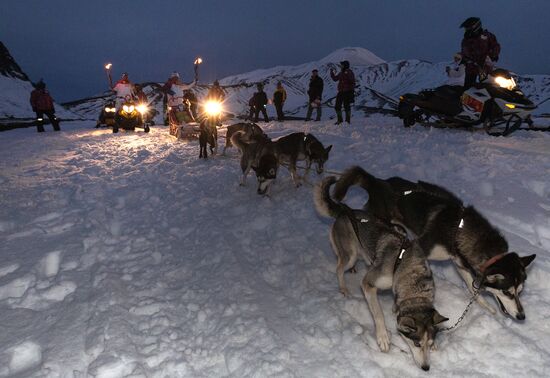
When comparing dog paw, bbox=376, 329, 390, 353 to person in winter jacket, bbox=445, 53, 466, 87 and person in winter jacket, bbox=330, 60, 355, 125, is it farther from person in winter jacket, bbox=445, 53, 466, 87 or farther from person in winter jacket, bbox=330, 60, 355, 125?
person in winter jacket, bbox=330, 60, 355, 125

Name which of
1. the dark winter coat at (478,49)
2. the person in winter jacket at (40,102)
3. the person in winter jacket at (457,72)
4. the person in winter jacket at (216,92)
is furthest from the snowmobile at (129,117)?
the dark winter coat at (478,49)

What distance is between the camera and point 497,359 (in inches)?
123

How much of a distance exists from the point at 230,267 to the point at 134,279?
3.79 feet

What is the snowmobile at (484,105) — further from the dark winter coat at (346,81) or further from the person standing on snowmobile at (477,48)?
the dark winter coat at (346,81)

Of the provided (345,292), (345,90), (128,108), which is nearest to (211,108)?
(345,90)

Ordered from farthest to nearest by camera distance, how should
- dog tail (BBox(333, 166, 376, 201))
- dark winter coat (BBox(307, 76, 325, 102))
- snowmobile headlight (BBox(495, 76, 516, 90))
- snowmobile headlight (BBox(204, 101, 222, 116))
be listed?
dark winter coat (BBox(307, 76, 325, 102)) → snowmobile headlight (BBox(204, 101, 222, 116)) → snowmobile headlight (BBox(495, 76, 516, 90)) → dog tail (BBox(333, 166, 376, 201))

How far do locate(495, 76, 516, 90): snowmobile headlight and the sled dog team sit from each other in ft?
25.2

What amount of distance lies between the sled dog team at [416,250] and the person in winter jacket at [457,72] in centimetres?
813

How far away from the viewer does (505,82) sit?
1020 centimetres

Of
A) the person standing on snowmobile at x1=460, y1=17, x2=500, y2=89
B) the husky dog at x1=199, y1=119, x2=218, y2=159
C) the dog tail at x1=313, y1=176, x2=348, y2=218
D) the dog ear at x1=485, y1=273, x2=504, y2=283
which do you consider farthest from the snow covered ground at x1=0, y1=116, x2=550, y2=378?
the person standing on snowmobile at x1=460, y1=17, x2=500, y2=89

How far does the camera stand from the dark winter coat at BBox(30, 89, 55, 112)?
59.5ft

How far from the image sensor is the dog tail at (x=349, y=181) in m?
4.52

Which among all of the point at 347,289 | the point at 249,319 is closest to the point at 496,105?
the point at 347,289

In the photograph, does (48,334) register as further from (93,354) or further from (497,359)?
(497,359)
